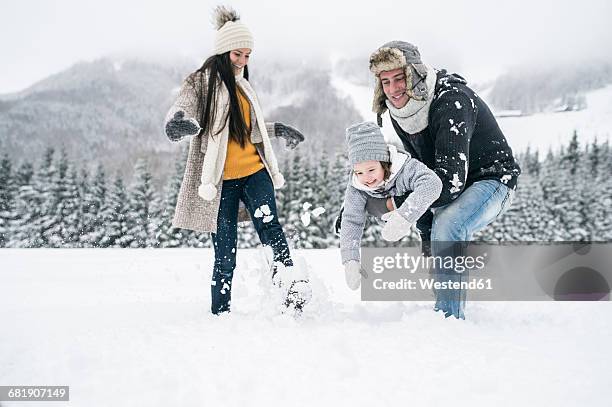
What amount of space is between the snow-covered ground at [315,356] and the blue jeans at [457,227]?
0.24 meters

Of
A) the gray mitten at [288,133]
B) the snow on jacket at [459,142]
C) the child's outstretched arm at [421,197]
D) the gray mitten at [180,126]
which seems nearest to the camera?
the child's outstretched arm at [421,197]

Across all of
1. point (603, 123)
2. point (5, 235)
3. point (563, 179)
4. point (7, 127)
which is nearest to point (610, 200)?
point (563, 179)

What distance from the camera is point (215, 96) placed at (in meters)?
3.54

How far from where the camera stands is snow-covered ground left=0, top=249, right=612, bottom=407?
190 cm

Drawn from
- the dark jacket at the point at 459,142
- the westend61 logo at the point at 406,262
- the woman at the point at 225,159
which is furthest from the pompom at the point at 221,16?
the westend61 logo at the point at 406,262

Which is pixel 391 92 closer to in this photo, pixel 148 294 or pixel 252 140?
pixel 252 140

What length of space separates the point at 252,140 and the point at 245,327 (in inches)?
59.7

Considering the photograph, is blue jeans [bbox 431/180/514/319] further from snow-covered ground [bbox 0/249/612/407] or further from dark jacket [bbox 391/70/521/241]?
snow-covered ground [bbox 0/249/612/407]

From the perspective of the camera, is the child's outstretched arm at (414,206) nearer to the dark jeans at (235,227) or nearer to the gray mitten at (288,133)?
the dark jeans at (235,227)

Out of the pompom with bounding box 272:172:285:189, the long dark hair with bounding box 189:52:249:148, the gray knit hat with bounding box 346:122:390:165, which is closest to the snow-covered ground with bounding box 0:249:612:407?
the pompom with bounding box 272:172:285:189

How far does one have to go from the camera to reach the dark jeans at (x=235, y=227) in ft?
11.4

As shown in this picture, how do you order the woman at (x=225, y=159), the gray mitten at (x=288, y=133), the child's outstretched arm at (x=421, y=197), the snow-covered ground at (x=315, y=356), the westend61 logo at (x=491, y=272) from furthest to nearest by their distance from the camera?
the gray mitten at (x=288, y=133)
the woman at (x=225, y=159)
the westend61 logo at (x=491, y=272)
the child's outstretched arm at (x=421, y=197)
the snow-covered ground at (x=315, y=356)

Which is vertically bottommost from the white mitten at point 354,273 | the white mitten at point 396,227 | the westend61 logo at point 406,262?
the white mitten at point 354,273

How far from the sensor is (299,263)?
10.9 ft
